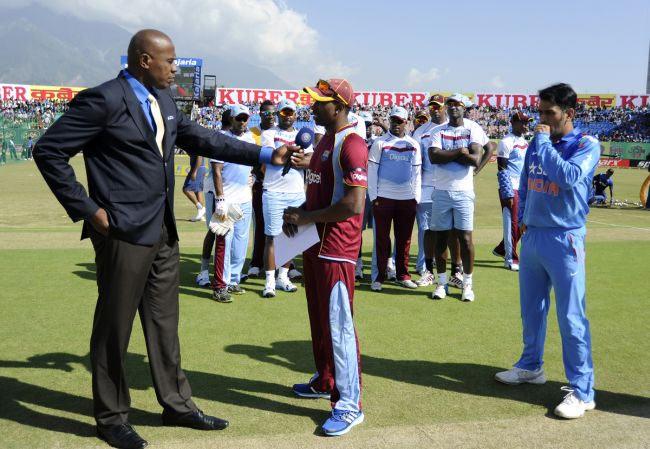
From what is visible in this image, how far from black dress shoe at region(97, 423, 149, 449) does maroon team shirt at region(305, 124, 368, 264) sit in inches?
58.5

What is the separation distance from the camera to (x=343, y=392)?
3.81 metres

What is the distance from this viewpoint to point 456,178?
716 cm

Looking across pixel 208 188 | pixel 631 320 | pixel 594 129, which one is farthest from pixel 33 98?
pixel 631 320

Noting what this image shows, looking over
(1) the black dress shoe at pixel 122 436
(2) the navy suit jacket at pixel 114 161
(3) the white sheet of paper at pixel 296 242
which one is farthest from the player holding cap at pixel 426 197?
(1) the black dress shoe at pixel 122 436

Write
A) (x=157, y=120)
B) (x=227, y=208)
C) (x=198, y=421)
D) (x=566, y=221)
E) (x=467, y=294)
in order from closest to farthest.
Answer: (x=157, y=120) → (x=198, y=421) → (x=566, y=221) → (x=227, y=208) → (x=467, y=294)

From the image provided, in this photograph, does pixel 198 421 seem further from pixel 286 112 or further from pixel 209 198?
pixel 286 112

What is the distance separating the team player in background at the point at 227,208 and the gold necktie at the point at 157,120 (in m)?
3.07

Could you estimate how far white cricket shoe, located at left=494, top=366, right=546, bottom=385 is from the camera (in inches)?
179

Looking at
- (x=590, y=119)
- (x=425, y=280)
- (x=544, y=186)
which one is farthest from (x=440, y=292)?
(x=590, y=119)

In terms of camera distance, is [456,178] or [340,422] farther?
[456,178]

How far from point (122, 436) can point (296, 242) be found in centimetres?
152

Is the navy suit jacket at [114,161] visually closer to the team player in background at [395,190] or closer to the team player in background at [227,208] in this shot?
the team player in background at [227,208]

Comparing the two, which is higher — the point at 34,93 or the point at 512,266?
the point at 34,93

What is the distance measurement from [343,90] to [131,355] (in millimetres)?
2839
